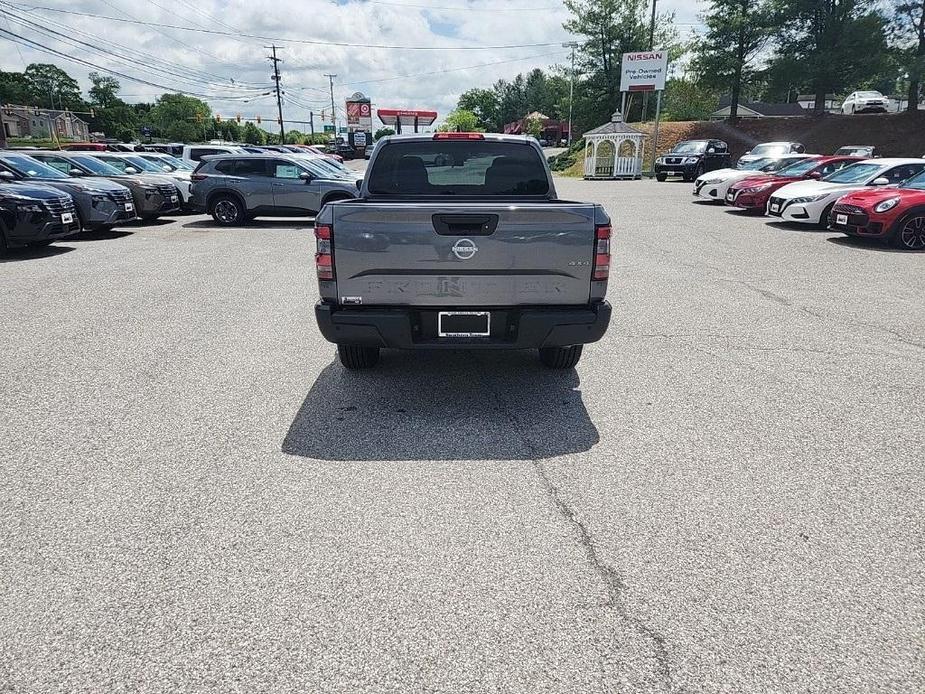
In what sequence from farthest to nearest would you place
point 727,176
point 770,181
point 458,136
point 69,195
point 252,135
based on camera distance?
point 252,135
point 727,176
point 770,181
point 69,195
point 458,136

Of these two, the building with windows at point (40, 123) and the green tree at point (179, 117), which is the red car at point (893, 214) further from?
the building with windows at point (40, 123)

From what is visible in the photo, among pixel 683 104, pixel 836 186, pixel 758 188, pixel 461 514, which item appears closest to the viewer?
pixel 461 514

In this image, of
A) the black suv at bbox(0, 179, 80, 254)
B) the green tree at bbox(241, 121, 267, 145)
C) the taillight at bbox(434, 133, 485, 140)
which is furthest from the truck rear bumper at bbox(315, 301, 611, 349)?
the green tree at bbox(241, 121, 267, 145)

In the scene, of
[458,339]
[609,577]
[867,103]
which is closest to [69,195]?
[458,339]

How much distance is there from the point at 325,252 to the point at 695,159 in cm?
3082

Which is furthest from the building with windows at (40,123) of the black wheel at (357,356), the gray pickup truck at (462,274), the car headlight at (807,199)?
the gray pickup truck at (462,274)

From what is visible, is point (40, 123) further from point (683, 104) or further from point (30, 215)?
point (30, 215)

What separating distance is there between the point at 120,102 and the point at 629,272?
162032mm

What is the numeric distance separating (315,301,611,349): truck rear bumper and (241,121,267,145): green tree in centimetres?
12231

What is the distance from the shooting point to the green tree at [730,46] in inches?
1672

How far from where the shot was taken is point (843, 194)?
13391mm

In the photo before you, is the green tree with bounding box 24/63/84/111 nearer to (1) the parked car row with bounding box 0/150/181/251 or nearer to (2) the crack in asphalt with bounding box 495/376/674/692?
(1) the parked car row with bounding box 0/150/181/251

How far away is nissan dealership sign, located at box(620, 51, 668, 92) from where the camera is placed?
3844 cm

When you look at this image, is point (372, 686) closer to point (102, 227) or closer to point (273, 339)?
point (273, 339)
